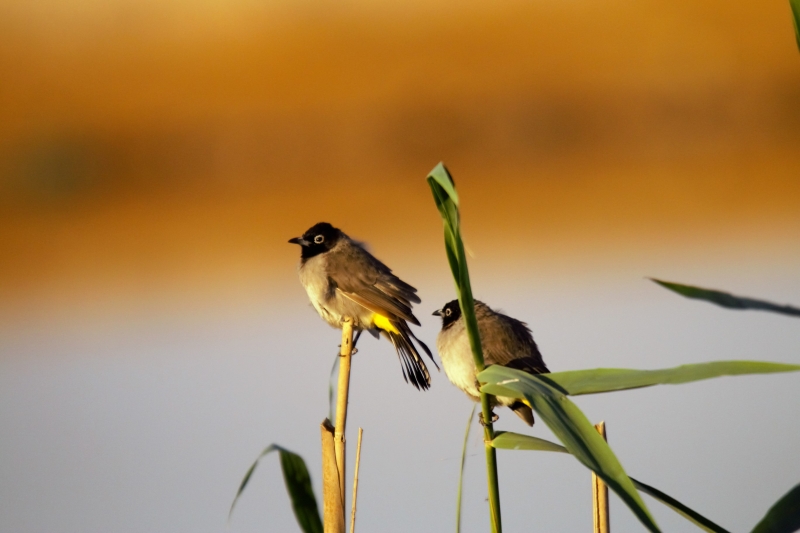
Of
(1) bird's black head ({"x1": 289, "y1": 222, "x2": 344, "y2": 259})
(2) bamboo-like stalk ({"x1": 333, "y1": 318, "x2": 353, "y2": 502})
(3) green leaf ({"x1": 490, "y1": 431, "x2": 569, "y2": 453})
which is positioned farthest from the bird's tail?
(3) green leaf ({"x1": 490, "y1": 431, "x2": 569, "y2": 453})

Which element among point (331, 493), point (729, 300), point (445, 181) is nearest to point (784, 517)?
point (729, 300)

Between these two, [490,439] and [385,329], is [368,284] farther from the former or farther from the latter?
[490,439]

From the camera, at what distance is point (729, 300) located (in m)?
1.98

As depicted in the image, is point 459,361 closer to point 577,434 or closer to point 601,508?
point 601,508

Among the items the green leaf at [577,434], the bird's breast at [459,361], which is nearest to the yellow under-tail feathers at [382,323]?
the bird's breast at [459,361]

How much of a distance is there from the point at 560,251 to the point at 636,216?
1.61m

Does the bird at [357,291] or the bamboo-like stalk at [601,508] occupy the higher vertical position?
the bird at [357,291]

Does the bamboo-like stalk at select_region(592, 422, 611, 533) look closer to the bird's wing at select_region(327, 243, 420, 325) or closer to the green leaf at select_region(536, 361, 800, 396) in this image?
the green leaf at select_region(536, 361, 800, 396)

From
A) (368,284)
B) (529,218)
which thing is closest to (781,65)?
(529,218)

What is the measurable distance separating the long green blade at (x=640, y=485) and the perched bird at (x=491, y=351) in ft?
6.35

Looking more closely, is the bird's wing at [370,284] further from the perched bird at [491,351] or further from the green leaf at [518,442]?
the green leaf at [518,442]

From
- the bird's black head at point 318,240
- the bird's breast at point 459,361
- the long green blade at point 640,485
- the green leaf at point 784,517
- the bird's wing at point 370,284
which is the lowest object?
the green leaf at point 784,517

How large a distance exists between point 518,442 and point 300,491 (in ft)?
2.85

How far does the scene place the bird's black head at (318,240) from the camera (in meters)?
5.58
